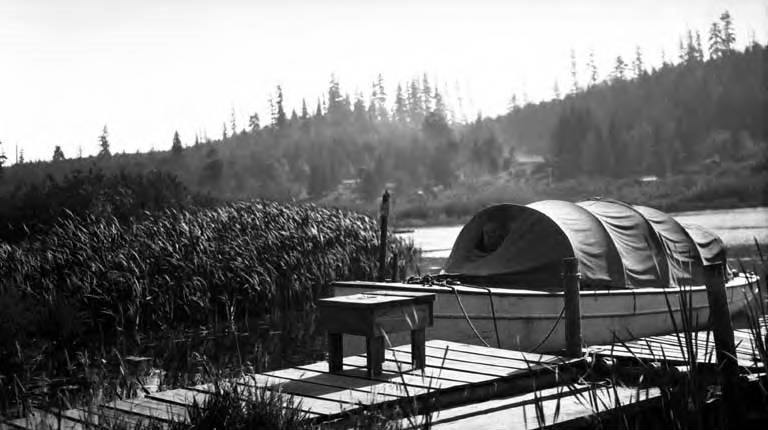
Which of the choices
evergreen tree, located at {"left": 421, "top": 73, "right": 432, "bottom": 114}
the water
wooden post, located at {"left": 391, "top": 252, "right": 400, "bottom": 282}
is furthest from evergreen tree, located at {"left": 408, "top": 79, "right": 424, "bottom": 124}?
Answer: wooden post, located at {"left": 391, "top": 252, "right": 400, "bottom": 282}

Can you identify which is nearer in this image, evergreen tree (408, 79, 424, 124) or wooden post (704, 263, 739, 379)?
wooden post (704, 263, 739, 379)

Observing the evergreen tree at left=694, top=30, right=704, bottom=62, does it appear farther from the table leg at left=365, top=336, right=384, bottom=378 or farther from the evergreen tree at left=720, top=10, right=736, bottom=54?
the table leg at left=365, top=336, right=384, bottom=378

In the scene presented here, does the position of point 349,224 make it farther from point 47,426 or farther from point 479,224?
point 47,426

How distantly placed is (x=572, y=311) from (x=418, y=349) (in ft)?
7.69

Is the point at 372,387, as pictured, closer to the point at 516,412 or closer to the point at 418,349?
the point at 418,349

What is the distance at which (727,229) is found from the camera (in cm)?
3897

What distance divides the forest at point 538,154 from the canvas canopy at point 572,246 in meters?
45.6

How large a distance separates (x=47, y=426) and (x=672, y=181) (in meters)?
71.7

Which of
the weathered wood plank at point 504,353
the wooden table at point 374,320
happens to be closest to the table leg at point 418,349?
the wooden table at point 374,320

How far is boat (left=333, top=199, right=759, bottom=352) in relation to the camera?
11.6m

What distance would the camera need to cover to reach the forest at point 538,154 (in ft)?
243

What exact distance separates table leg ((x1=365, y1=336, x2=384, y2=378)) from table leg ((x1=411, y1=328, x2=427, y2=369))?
1.08 ft

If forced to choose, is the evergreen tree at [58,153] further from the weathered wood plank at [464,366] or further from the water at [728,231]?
the weathered wood plank at [464,366]

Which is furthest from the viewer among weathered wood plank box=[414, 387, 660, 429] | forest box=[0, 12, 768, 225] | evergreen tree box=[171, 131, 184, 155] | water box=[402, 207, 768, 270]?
evergreen tree box=[171, 131, 184, 155]
